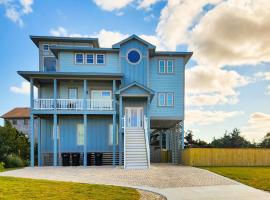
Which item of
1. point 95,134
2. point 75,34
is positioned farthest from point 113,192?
point 75,34

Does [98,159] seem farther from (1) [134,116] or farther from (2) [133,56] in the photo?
(2) [133,56]

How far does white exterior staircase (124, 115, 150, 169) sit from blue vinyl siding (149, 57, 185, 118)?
2946 millimetres

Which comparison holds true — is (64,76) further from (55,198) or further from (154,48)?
(55,198)

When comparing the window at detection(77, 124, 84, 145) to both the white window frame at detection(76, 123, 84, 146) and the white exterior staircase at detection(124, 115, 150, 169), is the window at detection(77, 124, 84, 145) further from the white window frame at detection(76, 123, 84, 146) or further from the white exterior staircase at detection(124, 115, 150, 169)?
the white exterior staircase at detection(124, 115, 150, 169)

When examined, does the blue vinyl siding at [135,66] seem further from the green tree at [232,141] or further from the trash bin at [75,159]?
the green tree at [232,141]

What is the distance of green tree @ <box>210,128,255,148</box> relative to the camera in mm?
47062

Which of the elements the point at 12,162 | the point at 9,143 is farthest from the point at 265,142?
the point at 12,162

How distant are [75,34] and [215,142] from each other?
27439 mm

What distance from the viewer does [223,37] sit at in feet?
71.4

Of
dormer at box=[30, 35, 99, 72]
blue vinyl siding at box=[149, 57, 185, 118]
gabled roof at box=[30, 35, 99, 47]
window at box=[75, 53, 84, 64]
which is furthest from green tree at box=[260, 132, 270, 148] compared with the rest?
window at box=[75, 53, 84, 64]

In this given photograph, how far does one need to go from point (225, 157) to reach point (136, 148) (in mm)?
7097

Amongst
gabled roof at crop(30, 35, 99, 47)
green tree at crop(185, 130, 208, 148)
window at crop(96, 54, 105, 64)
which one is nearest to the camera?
window at crop(96, 54, 105, 64)

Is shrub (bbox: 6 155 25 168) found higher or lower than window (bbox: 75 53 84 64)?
lower

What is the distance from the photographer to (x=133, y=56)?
2781 cm
